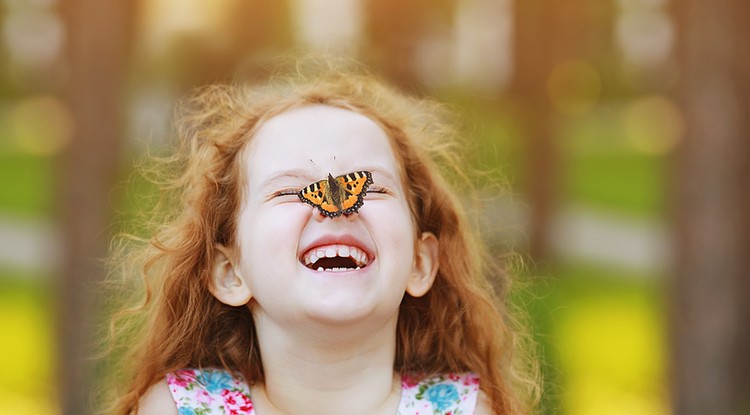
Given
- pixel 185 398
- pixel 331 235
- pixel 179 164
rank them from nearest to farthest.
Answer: pixel 331 235, pixel 185 398, pixel 179 164

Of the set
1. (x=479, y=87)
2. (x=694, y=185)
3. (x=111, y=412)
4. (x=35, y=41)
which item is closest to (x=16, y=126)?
(x=35, y=41)

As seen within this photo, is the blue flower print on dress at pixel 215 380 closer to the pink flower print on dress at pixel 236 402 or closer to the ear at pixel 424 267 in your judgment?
the pink flower print on dress at pixel 236 402

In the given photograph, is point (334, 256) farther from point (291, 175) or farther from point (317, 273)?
point (291, 175)

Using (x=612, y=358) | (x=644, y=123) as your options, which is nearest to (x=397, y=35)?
(x=612, y=358)

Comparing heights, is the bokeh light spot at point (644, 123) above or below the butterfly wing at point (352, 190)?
above

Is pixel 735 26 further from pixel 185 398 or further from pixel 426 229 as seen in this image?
pixel 185 398

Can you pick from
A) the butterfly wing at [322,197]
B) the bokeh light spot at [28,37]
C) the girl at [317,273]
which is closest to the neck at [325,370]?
the girl at [317,273]

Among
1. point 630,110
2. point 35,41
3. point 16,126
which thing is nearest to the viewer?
point 35,41

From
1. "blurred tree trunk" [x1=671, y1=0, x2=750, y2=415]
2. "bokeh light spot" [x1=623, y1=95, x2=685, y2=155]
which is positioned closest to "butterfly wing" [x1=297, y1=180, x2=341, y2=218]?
"blurred tree trunk" [x1=671, y1=0, x2=750, y2=415]
